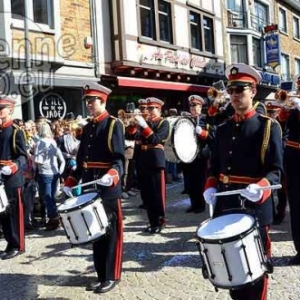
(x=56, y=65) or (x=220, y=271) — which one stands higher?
(x=56, y=65)

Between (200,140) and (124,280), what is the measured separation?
2875mm

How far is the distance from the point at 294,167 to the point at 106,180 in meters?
2.05

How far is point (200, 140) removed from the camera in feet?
23.2

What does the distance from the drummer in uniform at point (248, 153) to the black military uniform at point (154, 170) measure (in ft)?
10.00

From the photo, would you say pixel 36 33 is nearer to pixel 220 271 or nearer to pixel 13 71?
pixel 13 71

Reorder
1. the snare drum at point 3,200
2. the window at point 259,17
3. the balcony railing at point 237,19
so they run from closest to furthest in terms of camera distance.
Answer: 1. the snare drum at point 3,200
2. the balcony railing at point 237,19
3. the window at point 259,17

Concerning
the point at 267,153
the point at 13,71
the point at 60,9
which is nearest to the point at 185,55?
the point at 60,9

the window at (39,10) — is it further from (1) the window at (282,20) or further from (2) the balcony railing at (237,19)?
(1) the window at (282,20)

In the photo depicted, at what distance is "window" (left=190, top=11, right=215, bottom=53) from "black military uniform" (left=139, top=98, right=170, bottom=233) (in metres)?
13.9

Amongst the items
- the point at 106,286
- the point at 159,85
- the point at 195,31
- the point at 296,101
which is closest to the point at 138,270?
the point at 106,286

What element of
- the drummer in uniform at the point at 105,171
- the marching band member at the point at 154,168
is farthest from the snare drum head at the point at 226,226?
the marching band member at the point at 154,168

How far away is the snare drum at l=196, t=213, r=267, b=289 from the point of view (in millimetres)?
3004

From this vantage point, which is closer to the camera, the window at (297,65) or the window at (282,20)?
the window at (282,20)

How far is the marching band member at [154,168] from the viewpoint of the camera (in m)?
6.64
